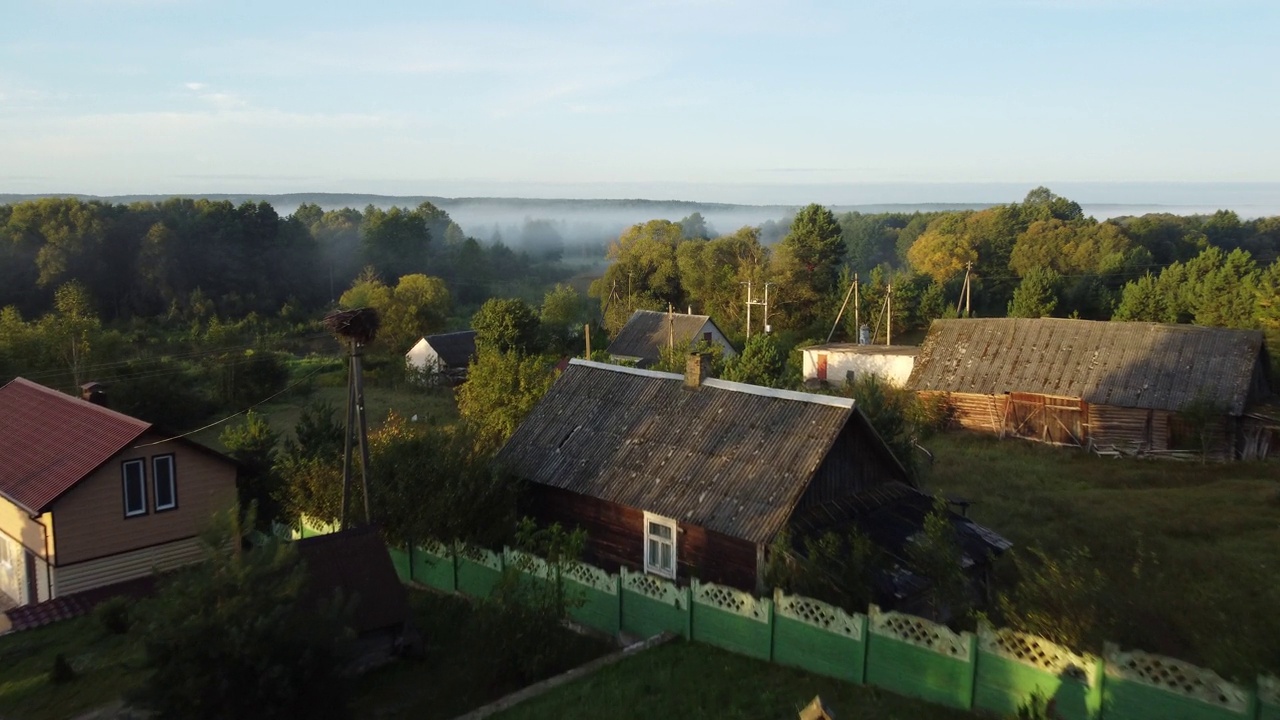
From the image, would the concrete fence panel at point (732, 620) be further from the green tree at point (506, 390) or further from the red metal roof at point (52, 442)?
the red metal roof at point (52, 442)

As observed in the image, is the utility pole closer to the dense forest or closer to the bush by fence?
the dense forest

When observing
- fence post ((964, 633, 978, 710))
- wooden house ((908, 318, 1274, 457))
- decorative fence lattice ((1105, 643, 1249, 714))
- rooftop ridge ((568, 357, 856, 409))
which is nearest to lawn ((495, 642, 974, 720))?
fence post ((964, 633, 978, 710))

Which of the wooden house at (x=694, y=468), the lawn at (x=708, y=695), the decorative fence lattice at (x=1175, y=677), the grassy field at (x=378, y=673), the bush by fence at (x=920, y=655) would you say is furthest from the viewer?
the wooden house at (x=694, y=468)

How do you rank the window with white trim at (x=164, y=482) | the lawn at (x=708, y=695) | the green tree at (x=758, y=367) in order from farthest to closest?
1. the green tree at (x=758, y=367)
2. the window with white trim at (x=164, y=482)
3. the lawn at (x=708, y=695)

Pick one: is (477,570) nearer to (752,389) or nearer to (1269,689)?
(752,389)

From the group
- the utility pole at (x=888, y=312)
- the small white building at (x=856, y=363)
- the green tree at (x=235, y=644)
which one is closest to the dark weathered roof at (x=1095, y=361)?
the small white building at (x=856, y=363)

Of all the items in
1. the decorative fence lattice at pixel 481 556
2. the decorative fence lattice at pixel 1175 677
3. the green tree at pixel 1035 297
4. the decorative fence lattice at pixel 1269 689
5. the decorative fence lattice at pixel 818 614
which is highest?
the green tree at pixel 1035 297

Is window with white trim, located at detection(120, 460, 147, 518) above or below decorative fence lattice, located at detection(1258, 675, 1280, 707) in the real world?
below
